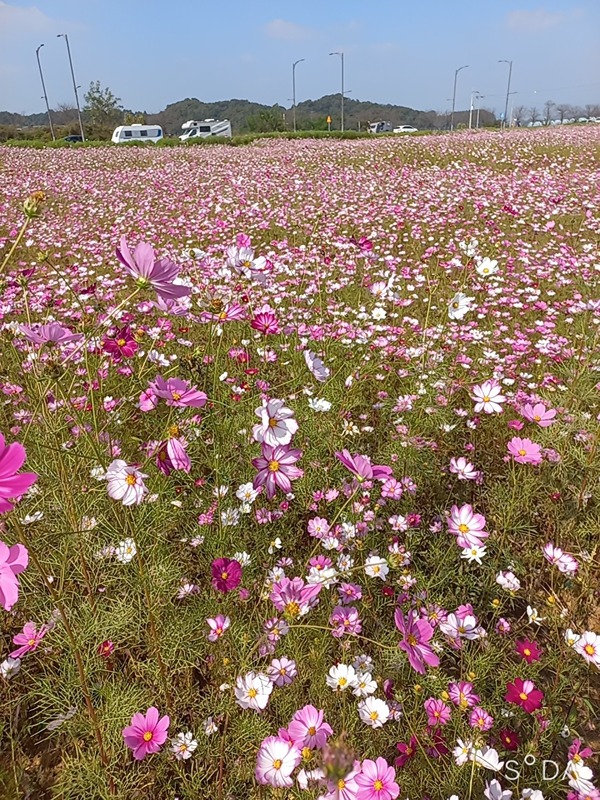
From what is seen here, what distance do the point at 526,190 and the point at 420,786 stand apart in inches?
266

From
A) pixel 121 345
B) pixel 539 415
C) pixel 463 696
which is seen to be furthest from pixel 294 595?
pixel 539 415

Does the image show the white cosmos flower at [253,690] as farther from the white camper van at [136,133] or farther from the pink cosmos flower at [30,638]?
the white camper van at [136,133]

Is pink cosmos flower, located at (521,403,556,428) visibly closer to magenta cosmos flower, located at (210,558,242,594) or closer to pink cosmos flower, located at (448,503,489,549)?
pink cosmos flower, located at (448,503,489,549)

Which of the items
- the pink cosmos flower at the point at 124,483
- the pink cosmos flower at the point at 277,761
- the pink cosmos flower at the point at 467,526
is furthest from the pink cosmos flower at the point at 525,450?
the pink cosmos flower at the point at 124,483

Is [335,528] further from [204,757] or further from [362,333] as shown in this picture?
[362,333]

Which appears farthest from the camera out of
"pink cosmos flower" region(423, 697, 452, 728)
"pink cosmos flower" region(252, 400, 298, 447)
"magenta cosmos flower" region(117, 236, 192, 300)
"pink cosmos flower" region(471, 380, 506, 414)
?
"pink cosmos flower" region(471, 380, 506, 414)

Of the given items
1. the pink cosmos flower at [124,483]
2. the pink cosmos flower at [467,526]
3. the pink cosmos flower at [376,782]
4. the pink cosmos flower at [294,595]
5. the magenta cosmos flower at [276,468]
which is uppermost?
the pink cosmos flower at [124,483]

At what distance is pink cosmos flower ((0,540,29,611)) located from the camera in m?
0.55

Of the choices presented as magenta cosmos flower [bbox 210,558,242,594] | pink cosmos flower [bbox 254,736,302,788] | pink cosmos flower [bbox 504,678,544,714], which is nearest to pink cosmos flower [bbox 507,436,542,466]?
pink cosmos flower [bbox 504,678,544,714]

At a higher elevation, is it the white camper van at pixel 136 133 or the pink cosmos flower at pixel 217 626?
the white camper van at pixel 136 133

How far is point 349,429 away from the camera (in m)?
1.88

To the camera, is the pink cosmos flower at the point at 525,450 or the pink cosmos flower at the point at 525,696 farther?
the pink cosmos flower at the point at 525,450

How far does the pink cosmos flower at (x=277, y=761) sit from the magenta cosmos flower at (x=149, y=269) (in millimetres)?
816

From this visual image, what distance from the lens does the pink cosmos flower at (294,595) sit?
3.29 ft
